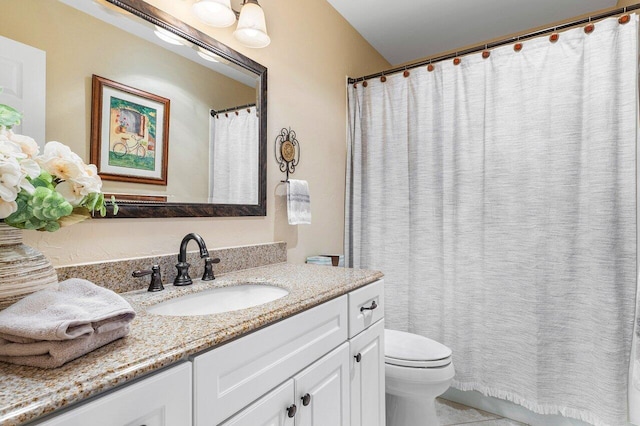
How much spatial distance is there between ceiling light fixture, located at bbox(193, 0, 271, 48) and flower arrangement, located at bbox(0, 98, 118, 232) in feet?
2.79

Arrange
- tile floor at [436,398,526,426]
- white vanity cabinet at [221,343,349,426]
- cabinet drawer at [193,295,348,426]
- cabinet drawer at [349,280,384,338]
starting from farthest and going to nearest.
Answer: tile floor at [436,398,526,426] → cabinet drawer at [349,280,384,338] → white vanity cabinet at [221,343,349,426] → cabinet drawer at [193,295,348,426]

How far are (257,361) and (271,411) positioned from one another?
0.49 ft

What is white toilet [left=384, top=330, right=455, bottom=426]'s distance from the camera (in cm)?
157

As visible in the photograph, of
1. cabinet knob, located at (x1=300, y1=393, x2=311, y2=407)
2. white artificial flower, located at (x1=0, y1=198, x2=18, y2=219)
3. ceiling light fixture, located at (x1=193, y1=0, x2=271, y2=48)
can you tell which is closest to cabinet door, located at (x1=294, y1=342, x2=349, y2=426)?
cabinet knob, located at (x1=300, y1=393, x2=311, y2=407)

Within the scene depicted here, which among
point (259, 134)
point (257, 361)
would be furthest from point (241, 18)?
point (257, 361)

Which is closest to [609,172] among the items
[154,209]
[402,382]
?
[402,382]

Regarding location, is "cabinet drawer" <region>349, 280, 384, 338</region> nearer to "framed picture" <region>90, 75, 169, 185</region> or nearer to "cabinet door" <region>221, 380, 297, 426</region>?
"cabinet door" <region>221, 380, 297, 426</region>

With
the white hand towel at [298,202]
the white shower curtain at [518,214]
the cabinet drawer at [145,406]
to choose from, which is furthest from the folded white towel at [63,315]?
the white shower curtain at [518,214]

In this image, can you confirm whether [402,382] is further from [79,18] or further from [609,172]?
[79,18]

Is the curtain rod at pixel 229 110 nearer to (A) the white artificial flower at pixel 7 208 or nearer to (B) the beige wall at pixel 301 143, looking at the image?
(B) the beige wall at pixel 301 143

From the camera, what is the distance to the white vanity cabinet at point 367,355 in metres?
1.26

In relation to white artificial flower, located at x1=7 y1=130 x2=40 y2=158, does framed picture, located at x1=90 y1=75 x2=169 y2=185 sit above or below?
above

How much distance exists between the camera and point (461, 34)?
260 centimetres

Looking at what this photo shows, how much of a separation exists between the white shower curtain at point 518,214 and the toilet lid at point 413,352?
13.0 inches
